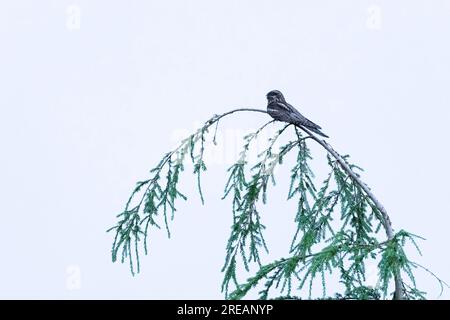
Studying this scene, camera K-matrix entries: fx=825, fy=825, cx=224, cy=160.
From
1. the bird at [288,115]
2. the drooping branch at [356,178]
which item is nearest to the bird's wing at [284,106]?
the bird at [288,115]

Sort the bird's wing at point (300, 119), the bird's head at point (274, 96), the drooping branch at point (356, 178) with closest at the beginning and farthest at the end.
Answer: the drooping branch at point (356, 178) < the bird's wing at point (300, 119) < the bird's head at point (274, 96)

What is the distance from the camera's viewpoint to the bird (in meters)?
7.87

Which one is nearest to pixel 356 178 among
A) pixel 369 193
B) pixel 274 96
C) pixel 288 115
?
pixel 369 193

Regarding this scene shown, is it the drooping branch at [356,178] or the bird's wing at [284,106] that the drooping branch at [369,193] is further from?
the bird's wing at [284,106]

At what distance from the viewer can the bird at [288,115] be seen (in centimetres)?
787

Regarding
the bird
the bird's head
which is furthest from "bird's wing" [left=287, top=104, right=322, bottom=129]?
the bird's head

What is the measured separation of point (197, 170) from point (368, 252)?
2280mm

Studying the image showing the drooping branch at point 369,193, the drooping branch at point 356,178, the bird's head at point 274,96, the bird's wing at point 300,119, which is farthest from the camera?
the bird's head at point 274,96

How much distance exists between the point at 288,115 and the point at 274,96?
323 mm

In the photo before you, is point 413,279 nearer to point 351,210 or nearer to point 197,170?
point 351,210

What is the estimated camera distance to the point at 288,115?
7.94m

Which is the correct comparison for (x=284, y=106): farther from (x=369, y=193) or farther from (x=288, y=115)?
(x=369, y=193)
